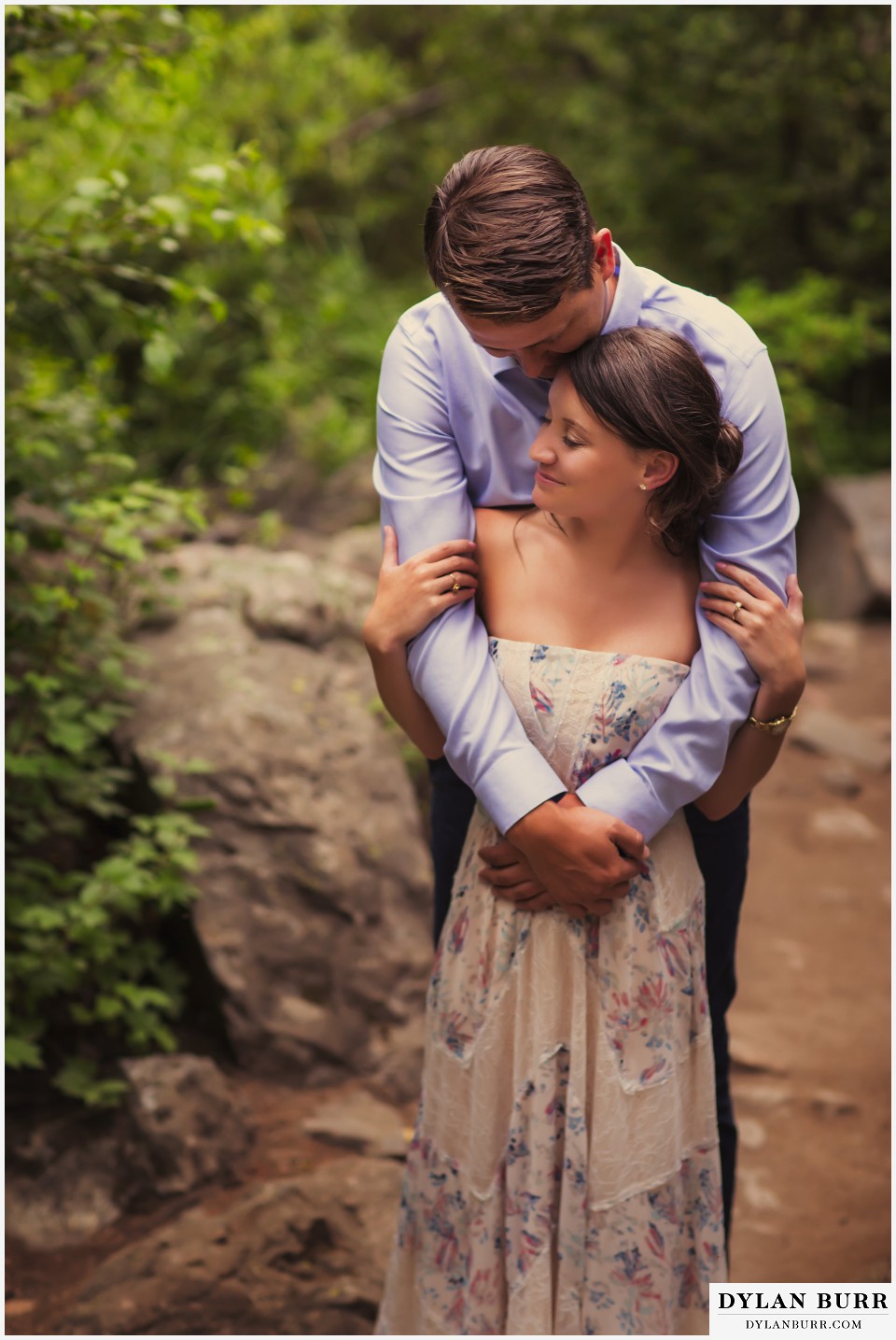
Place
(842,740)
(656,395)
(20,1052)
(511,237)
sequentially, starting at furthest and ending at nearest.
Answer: (842,740)
(20,1052)
(656,395)
(511,237)

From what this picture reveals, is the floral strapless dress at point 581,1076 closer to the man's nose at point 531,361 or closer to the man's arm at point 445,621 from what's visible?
the man's arm at point 445,621

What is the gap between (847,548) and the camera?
6.63m

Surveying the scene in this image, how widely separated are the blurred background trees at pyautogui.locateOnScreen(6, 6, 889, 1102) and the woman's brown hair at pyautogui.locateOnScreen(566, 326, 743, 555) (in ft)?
Result: 3.96

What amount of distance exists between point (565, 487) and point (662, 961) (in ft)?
2.36

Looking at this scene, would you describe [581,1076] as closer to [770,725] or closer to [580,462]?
[770,725]

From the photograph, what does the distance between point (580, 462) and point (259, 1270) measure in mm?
1806

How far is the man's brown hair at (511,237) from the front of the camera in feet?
5.13

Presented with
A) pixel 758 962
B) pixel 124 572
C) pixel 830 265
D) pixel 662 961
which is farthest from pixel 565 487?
pixel 830 265

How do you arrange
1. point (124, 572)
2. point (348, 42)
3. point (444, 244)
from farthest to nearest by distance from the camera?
point (348, 42), point (124, 572), point (444, 244)

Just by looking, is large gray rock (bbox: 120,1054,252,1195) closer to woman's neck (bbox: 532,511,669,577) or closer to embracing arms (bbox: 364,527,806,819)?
embracing arms (bbox: 364,527,806,819)

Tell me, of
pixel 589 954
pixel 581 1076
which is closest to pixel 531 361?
pixel 589 954

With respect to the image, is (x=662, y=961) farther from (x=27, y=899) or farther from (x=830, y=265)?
(x=830, y=265)

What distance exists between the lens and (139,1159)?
2.80m

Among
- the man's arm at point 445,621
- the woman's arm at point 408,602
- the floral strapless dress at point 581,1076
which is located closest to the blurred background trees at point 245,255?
the man's arm at point 445,621
